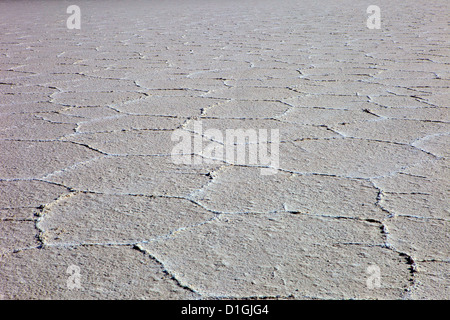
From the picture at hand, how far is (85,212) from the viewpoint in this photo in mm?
1398

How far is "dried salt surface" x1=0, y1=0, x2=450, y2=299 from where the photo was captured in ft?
3.63

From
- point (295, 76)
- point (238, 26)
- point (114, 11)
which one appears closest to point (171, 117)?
point (295, 76)

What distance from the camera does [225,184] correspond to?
1.57m

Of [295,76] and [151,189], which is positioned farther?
[295,76]

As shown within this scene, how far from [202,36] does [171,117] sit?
3182 millimetres

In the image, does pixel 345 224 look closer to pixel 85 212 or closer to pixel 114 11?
pixel 85 212
